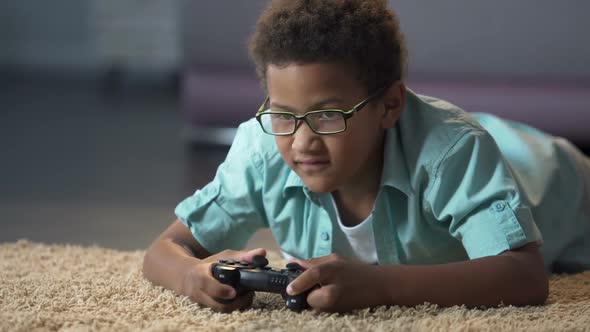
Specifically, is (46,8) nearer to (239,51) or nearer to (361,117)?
(239,51)

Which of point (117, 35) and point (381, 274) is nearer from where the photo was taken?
point (381, 274)

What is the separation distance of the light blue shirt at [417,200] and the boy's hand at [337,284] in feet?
0.51

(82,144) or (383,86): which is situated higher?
(383,86)

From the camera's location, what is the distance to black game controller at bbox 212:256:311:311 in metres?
1.05

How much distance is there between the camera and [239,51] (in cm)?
253

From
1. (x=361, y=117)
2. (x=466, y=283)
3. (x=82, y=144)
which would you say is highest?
(x=361, y=117)

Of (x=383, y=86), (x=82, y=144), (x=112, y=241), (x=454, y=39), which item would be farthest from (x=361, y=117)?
(x=82, y=144)

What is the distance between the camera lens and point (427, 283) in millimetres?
1072

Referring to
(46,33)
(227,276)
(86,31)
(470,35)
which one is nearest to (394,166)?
(227,276)

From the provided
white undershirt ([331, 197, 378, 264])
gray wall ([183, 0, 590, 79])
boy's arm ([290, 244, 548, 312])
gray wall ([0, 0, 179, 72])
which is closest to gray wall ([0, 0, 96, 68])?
gray wall ([0, 0, 179, 72])

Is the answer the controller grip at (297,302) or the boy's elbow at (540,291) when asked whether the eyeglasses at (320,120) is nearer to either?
the controller grip at (297,302)

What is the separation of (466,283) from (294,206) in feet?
0.96

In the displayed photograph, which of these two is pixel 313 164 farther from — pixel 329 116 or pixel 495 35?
pixel 495 35

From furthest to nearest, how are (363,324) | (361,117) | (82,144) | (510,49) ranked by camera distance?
1. (82,144)
2. (510,49)
3. (361,117)
4. (363,324)
